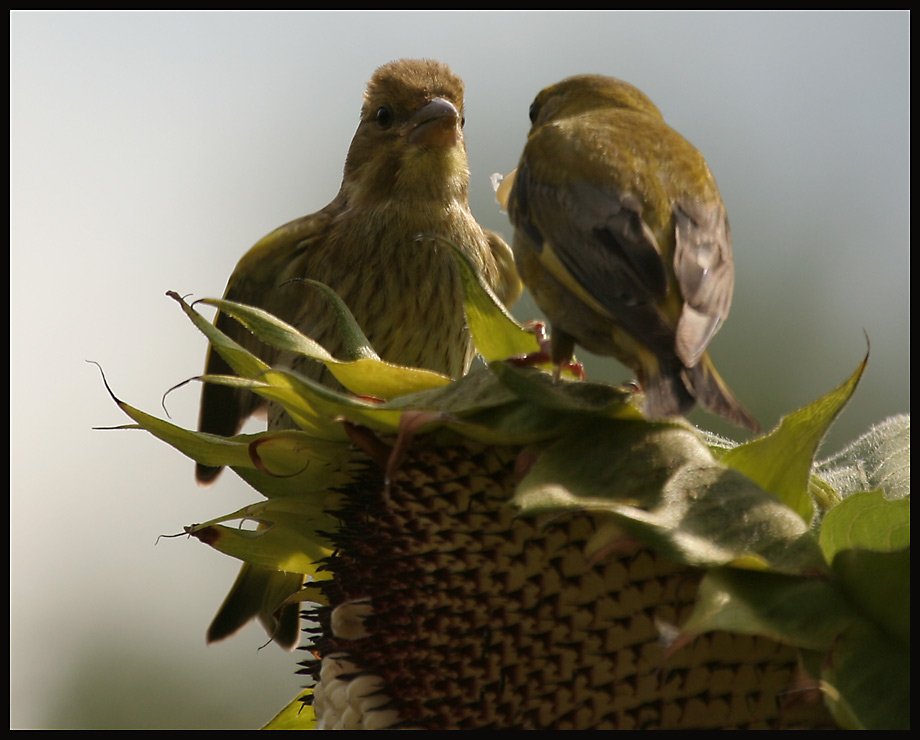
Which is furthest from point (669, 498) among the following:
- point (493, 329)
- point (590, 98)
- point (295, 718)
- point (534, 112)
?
point (534, 112)

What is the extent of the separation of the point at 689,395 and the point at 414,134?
8.10 ft

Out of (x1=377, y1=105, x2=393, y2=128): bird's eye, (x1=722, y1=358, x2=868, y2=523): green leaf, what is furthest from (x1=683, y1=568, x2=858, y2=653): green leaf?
(x1=377, y1=105, x2=393, y2=128): bird's eye

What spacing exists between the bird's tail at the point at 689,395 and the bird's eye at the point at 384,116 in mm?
2533

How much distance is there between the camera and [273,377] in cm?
186

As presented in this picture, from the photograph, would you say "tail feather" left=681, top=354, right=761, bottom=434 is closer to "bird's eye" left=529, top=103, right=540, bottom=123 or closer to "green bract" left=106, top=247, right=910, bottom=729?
"green bract" left=106, top=247, right=910, bottom=729

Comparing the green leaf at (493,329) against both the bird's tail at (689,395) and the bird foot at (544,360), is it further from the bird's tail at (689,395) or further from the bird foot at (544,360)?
the bird's tail at (689,395)

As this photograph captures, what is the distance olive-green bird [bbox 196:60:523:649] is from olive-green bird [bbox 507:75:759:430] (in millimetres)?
1427

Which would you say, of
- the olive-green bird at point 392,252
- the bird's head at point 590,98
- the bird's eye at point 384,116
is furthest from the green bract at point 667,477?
the bird's eye at point 384,116

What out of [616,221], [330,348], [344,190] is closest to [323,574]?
[616,221]

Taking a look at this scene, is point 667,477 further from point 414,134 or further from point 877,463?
point 414,134

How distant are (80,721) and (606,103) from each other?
723 centimetres

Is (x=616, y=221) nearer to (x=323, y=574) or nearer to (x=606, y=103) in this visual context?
(x=606, y=103)

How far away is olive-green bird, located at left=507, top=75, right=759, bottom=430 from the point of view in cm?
176

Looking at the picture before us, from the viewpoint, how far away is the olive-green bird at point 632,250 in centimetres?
176
